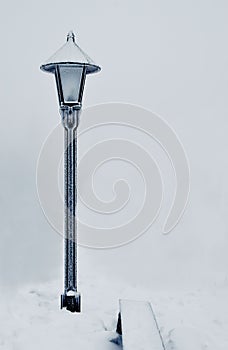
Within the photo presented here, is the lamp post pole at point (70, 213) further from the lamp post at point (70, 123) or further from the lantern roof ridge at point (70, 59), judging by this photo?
the lantern roof ridge at point (70, 59)

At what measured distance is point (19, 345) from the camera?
378 cm

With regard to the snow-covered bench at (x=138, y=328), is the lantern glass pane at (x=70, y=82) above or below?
above

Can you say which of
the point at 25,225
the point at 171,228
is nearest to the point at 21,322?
the point at 25,225

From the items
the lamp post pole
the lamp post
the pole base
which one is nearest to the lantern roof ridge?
the lamp post

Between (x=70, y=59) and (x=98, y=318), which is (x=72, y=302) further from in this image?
(x=70, y=59)

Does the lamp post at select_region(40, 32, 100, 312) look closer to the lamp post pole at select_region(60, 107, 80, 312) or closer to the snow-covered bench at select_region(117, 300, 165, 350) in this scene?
the lamp post pole at select_region(60, 107, 80, 312)

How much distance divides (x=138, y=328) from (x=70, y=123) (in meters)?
1.84

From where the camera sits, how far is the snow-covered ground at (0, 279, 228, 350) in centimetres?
387

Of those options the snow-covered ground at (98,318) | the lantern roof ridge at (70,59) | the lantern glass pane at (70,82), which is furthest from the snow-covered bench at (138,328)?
the lantern roof ridge at (70,59)

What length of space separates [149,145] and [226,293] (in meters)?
3.88

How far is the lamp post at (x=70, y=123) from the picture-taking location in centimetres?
455

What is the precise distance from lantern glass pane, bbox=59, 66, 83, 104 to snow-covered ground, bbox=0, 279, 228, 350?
1634mm

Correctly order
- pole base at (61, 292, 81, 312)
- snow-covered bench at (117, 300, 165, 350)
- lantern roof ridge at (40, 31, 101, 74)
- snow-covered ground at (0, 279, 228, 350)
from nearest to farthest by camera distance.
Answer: snow-covered bench at (117, 300, 165, 350), snow-covered ground at (0, 279, 228, 350), lantern roof ridge at (40, 31, 101, 74), pole base at (61, 292, 81, 312)

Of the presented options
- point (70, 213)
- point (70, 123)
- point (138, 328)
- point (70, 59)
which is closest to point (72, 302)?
point (70, 213)
